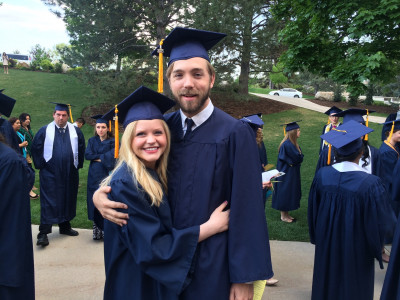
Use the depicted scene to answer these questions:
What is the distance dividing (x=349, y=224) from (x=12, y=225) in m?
2.69

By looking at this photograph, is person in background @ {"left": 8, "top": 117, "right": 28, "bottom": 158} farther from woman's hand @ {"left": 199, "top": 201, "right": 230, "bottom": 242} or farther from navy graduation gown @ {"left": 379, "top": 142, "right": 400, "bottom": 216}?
navy graduation gown @ {"left": 379, "top": 142, "right": 400, "bottom": 216}

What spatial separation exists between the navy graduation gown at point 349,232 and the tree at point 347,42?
408 centimetres

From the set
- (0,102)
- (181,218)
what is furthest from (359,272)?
(0,102)

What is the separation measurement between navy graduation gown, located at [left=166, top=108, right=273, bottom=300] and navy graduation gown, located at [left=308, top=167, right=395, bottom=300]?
4.54ft

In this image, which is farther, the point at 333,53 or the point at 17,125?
the point at 333,53

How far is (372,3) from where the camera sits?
6672 mm

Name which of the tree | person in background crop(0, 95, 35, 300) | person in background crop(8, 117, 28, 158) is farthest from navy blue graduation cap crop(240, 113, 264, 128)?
person in background crop(8, 117, 28, 158)

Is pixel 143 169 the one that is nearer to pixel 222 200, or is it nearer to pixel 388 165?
pixel 222 200

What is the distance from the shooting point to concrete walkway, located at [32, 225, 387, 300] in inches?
134

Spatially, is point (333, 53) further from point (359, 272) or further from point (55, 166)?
point (55, 166)

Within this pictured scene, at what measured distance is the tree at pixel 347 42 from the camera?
241 inches

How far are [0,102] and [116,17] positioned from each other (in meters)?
11.7

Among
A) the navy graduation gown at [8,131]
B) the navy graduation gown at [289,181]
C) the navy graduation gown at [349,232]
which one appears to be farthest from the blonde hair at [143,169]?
the navy graduation gown at [289,181]

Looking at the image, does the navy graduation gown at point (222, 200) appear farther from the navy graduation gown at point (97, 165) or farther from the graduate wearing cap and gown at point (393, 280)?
the navy graduation gown at point (97, 165)
